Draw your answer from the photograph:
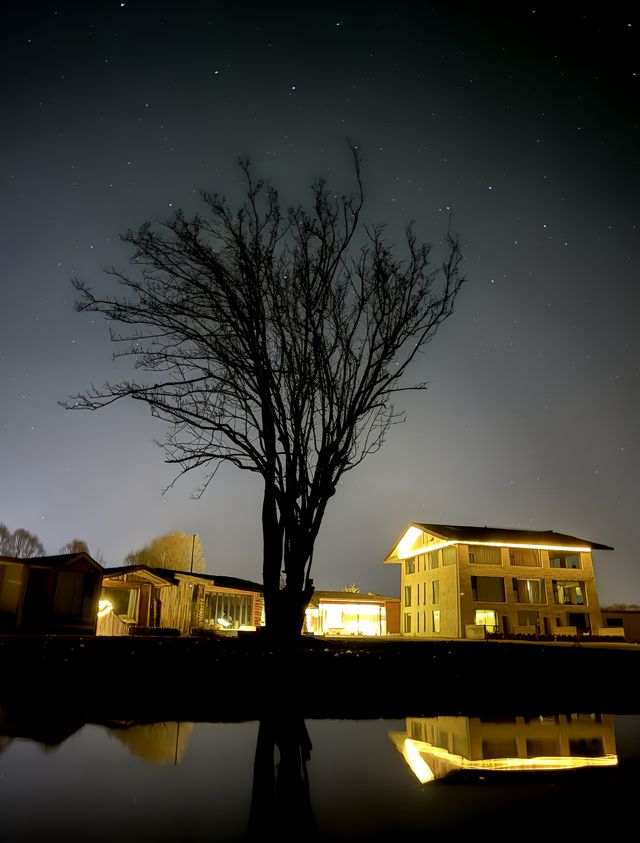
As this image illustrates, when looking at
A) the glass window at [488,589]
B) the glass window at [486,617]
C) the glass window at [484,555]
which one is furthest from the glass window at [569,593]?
the glass window at [486,617]

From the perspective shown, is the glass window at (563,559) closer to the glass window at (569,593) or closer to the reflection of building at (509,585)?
the reflection of building at (509,585)

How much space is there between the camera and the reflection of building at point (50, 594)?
21.7 m

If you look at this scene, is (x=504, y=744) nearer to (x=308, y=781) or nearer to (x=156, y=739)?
(x=308, y=781)

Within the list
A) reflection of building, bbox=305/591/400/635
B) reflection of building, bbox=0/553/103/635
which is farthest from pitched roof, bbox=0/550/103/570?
reflection of building, bbox=305/591/400/635

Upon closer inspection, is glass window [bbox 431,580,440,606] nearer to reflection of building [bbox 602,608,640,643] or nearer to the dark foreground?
reflection of building [bbox 602,608,640,643]

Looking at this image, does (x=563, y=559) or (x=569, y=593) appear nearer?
(x=569, y=593)

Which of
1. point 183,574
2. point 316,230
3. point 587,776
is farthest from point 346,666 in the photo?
point 183,574

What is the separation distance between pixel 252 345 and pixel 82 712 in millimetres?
4952

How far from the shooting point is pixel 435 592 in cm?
3506

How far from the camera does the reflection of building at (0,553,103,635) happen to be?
71.2ft

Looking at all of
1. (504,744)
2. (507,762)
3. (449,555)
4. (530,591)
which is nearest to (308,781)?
(507,762)

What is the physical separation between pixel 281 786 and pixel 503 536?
117ft

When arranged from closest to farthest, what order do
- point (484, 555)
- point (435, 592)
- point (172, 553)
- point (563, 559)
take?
point (484, 555), point (435, 592), point (563, 559), point (172, 553)

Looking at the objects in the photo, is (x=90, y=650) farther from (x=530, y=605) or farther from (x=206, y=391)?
(x=530, y=605)
